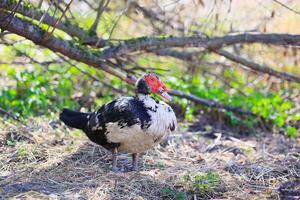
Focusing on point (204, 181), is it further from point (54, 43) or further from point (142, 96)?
point (54, 43)

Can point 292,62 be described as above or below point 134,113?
above

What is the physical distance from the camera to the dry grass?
4461 millimetres

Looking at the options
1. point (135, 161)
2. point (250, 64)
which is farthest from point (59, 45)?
point (250, 64)

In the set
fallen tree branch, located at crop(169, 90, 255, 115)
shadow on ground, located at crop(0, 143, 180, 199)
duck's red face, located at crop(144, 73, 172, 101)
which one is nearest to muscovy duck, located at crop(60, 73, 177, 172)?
duck's red face, located at crop(144, 73, 172, 101)

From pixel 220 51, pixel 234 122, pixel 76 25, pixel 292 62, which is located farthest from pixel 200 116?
pixel 292 62

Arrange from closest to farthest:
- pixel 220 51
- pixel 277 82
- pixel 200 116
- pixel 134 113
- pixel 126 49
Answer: pixel 134 113
pixel 126 49
pixel 220 51
pixel 200 116
pixel 277 82

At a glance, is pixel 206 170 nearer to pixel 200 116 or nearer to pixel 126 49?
pixel 126 49

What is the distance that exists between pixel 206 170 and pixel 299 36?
2.02 meters

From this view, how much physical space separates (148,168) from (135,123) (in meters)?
0.67

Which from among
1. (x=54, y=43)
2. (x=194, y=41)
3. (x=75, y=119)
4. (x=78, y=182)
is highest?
(x=194, y=41)

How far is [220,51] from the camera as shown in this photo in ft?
21.9

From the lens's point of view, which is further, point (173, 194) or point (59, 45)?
point (59, 45)

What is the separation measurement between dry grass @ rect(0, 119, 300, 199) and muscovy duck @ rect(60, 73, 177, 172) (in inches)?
10.5

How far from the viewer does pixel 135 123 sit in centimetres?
481
